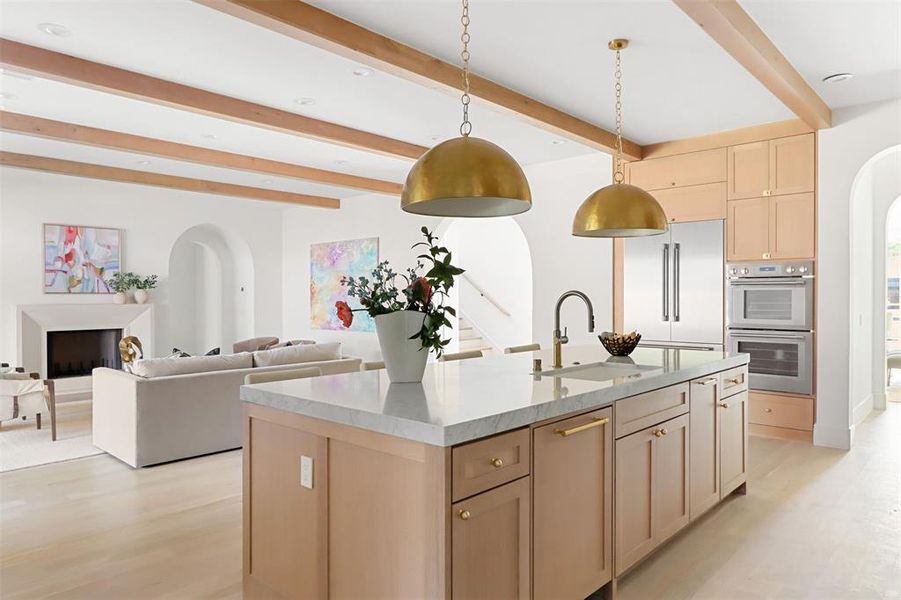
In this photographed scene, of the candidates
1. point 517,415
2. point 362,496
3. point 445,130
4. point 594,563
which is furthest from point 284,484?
point 445,130

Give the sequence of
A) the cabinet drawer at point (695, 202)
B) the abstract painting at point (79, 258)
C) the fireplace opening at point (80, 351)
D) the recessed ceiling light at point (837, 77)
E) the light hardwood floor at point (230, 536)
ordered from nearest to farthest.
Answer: the light hardwood floor at point (230, 536), the recessed ceiling light at point (837, 77), the cabinet drawer at point (695, 202), the abstract painting at point (79, 258), the fireplace opening at point (80, 351)

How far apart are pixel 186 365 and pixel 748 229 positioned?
4.85 m

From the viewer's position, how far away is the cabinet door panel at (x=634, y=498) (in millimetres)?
2430

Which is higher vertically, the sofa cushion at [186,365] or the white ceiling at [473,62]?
the white ceiling at [473,62]

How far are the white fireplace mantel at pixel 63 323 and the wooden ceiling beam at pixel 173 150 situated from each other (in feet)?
9.65

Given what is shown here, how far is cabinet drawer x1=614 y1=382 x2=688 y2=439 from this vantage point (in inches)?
95.9

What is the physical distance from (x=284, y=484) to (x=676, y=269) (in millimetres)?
4616

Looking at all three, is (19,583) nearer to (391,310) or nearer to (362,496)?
(362,496)

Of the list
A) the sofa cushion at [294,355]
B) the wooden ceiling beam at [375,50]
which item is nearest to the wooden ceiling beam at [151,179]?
the sofa cushion at [294,355]

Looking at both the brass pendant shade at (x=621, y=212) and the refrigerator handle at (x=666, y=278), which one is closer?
the brass pendant shade at (x=621, y=212)

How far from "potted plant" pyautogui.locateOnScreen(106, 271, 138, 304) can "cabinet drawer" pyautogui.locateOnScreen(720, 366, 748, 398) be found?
7.45 m

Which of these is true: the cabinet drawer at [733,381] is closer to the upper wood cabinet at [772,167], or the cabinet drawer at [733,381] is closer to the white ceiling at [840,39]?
the white ceiling at [840,39]

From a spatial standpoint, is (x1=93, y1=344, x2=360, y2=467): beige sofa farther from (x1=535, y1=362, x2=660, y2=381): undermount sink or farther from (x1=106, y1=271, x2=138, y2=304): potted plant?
(x1=106, y1=271, x2=138, y2=304): potted plant

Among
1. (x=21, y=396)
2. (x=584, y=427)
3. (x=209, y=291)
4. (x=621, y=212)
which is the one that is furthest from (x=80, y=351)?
(x=584, y=427)
